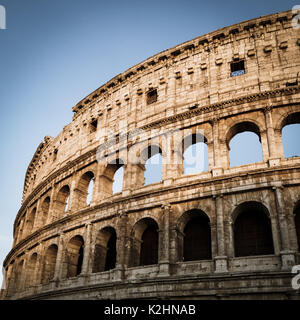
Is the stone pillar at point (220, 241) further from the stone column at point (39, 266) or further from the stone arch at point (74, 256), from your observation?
the stone column at point (39, 266)

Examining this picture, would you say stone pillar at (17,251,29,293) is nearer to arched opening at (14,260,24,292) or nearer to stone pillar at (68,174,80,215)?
arched opening at (14,260,24,292)

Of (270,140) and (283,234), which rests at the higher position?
(270,140)

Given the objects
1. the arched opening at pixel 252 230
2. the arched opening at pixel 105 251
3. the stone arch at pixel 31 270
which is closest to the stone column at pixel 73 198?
the arched opening at pixel 105 251

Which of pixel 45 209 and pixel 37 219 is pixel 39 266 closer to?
pixel 37 219

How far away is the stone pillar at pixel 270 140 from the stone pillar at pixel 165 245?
193 inches

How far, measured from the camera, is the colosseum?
43.8ft

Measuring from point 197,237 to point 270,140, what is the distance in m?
5.35

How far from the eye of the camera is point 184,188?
15.4 m

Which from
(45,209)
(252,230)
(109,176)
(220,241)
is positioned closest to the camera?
(220,241)

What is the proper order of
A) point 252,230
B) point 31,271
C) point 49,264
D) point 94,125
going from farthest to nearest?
point 94,125 < point 31,271 < point 49,264 < point 252,230

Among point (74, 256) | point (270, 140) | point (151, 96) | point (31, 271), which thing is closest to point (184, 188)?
point (270, 140)

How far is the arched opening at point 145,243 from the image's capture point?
52.2 ft

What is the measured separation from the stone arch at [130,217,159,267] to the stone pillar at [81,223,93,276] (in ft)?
8.51
